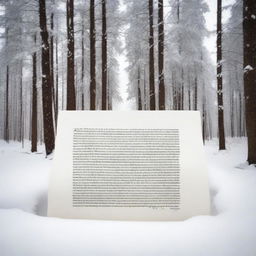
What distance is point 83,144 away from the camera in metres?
2.46

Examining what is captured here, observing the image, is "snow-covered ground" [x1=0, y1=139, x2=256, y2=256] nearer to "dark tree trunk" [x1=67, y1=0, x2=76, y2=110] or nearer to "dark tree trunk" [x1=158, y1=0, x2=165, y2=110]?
"dark tree trunk" [x1=67, y1=0, x2=76, y2=110]

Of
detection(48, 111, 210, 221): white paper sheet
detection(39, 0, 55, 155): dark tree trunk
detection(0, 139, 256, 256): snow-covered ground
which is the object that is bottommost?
detection(0, 139, 256, 256): snow-covered ground

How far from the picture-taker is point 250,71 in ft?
19.5

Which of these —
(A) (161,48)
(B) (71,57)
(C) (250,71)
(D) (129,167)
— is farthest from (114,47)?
(D) (129,167)

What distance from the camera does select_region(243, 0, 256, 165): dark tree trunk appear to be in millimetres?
5883

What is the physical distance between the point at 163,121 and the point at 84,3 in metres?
17.1

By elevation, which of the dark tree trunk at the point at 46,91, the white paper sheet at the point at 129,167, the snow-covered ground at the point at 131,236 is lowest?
the snow-covered ground at the point at 131,236

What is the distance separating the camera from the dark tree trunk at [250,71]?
5.88 meters

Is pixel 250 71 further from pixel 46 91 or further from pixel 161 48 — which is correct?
pixel 46 91

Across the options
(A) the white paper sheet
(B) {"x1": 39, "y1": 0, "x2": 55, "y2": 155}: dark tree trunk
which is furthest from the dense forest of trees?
(A) the white paper sheet

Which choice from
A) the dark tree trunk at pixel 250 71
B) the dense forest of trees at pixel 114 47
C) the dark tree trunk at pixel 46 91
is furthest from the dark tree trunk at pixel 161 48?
the dark tree trunk at pixel 46 91

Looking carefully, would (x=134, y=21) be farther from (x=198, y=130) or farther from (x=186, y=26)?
(x=198, y=130)

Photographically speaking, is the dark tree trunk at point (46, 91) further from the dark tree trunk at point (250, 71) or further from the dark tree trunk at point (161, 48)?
the dark tree trunk at point (250, 71)

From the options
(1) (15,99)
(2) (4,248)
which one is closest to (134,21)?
(2) (4,248)
